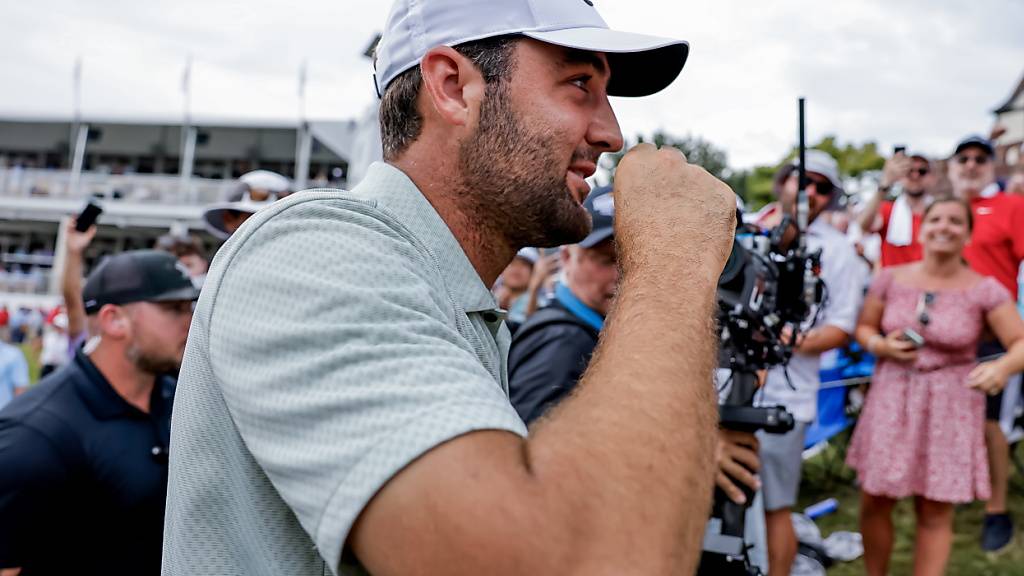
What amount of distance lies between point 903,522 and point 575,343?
419 cm

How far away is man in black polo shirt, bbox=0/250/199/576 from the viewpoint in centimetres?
259

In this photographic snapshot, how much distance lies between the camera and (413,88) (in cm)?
155

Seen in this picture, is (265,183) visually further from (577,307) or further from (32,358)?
(32,358)

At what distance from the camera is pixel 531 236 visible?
1517 mm

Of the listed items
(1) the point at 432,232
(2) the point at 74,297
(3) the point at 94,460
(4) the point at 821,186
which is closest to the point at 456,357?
(1) the point at 432,232

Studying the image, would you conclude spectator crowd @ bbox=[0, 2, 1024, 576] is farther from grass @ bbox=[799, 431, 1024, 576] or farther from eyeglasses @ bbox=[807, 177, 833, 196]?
grass @ bbox=[799, 431, 1024, 576]

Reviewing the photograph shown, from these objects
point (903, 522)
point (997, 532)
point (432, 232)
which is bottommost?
point (903, 522)

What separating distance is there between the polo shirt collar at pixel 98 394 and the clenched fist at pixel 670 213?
2357 millimetres

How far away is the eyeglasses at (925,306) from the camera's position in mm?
4523

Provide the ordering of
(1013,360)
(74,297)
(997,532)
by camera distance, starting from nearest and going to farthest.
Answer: (1013,360), (997,532), (74,297)

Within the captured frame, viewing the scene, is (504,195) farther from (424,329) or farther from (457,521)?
(457,521)

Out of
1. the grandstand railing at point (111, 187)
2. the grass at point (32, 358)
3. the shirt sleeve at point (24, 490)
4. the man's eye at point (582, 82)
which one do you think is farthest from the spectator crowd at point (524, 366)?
the grandstand railing at point (111, 187)

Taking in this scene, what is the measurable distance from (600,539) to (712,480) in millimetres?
207

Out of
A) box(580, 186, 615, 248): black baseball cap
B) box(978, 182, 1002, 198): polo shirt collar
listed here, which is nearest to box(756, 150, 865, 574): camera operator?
box(580, 186, 615, 248): black baseball cap
